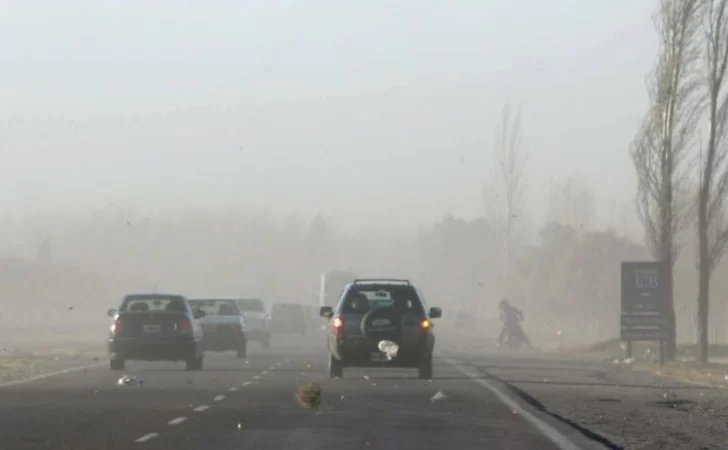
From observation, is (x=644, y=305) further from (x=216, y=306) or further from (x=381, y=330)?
(x=381, y=330)

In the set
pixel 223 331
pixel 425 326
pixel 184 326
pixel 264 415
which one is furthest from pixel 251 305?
pixel 264 415

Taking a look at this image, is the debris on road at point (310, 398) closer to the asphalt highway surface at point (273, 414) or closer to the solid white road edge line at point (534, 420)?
the asphalt highway surface at point (273, 414)

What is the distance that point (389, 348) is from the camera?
3189 centimetres

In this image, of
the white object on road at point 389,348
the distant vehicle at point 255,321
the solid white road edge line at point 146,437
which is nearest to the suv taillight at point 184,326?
the white object on road at point 389,348

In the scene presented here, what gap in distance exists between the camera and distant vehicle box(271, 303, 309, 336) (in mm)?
84562

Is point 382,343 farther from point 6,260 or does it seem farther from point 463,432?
point 6,260

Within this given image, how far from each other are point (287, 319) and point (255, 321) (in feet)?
75.3

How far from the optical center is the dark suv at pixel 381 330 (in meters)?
32.1

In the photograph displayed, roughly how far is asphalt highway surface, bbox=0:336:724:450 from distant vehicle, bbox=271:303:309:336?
160 feet

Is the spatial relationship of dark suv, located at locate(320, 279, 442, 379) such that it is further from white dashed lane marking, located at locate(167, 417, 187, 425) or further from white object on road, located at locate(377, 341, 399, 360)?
white dashed lane marking, located at locate(167, 417, 187, 425)

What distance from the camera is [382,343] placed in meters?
32.0

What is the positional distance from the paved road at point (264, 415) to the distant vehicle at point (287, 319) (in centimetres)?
4981

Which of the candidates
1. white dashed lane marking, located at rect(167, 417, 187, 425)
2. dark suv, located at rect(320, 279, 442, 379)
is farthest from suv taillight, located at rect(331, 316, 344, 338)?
white dashed lane marking, located at rect(167, 417, 187, 425)

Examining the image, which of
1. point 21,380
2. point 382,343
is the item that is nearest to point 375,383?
point 382,343
